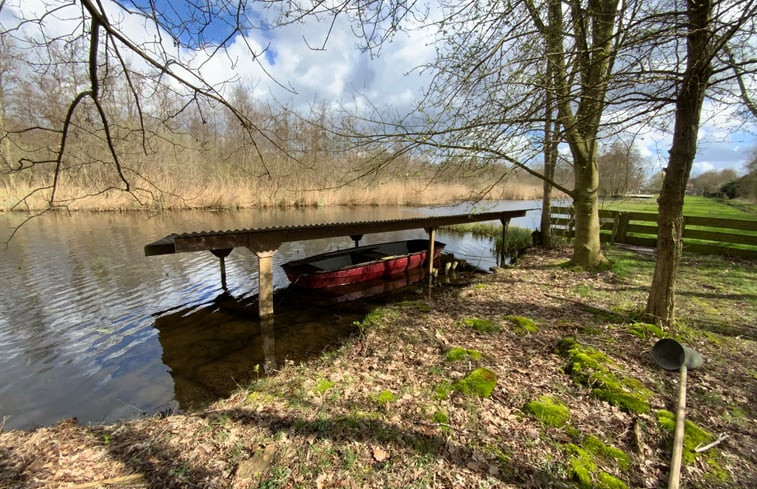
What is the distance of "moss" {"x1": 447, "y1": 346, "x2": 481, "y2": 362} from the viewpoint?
4.16m

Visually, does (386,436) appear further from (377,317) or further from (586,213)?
(586,213)

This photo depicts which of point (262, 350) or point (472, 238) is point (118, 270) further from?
point (472, 238)

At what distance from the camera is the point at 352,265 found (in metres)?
9.73

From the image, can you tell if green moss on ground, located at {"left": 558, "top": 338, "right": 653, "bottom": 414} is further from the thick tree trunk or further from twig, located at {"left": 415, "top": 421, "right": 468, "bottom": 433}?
the thick tree trunk

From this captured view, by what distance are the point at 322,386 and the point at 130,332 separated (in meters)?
5.27

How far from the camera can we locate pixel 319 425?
9.67ft

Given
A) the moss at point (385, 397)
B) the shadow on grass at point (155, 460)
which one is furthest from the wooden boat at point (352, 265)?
the shadow on grass at point (155, 460)

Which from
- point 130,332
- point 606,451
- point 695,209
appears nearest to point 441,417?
point 606,451

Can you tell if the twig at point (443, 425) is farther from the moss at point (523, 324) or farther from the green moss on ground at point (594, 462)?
the moss at point (523, 324)

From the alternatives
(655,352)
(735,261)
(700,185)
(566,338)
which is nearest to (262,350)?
(566,338)

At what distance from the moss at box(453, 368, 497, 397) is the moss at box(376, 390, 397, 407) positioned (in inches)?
27.1

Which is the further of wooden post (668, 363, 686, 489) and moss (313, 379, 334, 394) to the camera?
moss (313, 379, 334, 394)

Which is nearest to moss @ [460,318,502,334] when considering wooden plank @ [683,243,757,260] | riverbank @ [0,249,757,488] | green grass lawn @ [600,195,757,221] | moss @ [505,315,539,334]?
riverbank @ [0,249,757,488]

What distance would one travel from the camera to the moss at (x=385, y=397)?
3314 millimetres
